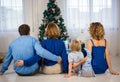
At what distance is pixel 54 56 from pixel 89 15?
9.57 ft

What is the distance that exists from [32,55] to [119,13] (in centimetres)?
343

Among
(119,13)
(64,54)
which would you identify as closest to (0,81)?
(64,54)

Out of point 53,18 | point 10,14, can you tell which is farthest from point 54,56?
point 10,14

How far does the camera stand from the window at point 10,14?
6254 millimetres

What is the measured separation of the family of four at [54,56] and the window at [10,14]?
8.30 ft

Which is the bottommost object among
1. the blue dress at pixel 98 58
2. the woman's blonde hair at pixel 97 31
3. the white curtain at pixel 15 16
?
the blue dress at pixel 98 58

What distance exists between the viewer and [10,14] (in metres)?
6.30

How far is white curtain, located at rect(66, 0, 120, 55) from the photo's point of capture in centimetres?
631

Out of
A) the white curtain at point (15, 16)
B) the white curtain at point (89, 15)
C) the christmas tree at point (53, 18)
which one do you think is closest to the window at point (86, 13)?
the white curtain at point (89, 15)

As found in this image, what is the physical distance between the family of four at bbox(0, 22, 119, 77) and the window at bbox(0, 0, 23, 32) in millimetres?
2530

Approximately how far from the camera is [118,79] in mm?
3537

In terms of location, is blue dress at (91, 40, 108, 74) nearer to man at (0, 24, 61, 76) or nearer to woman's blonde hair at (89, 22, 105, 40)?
woman's blonde hair at (89, 22, 105, 40)

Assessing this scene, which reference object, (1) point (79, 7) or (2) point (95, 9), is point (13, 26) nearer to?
(1) point (79, 7)

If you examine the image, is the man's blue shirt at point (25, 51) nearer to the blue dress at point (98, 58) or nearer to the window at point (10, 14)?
the blue dress at point (98, 58)
